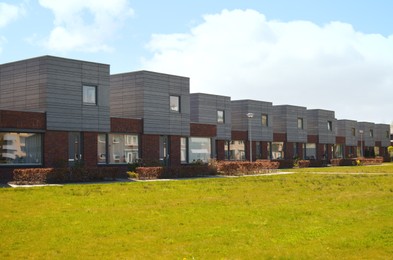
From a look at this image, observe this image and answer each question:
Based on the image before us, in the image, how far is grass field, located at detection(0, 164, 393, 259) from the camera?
30.0 feet

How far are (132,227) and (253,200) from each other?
20.2ft

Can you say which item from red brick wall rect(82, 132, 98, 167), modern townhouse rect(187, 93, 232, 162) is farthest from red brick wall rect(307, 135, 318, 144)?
red brick wall rect(82, 132, 98, 167)

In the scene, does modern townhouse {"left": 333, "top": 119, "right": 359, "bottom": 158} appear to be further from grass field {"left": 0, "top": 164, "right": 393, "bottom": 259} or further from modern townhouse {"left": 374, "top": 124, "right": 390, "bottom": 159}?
grass field {"left": 0, "top": 164, "right": 393, "bottom": 259}

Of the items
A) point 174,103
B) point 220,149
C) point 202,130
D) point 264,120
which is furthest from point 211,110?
point 264,120

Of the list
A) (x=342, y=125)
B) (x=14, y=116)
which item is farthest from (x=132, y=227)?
(x=342, y=125)

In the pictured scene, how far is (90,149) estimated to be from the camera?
98.9ft

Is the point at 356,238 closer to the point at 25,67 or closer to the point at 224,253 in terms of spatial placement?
the point at 224,253

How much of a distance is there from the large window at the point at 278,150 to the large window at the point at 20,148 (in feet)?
98.9

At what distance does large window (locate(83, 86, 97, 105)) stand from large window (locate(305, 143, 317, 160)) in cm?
3418

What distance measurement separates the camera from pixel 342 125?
69000 mm

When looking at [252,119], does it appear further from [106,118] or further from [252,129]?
[106,118]

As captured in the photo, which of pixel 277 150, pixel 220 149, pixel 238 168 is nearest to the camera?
pixel 238 168

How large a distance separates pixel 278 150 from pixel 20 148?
32461 millimetres

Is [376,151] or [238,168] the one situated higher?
[376,151]
